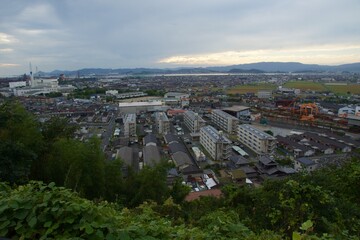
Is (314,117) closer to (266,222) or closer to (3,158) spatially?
(266,222)

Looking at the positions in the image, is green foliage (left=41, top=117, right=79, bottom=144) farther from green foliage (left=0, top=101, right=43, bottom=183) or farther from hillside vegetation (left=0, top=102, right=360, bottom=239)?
A: green foliage (left=0, top=101, right=43, bottom=183)

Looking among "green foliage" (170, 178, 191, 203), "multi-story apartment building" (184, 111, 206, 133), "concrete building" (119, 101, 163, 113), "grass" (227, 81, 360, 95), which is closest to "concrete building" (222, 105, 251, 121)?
"multi-story apartment building" (184, 111, 206, 133)

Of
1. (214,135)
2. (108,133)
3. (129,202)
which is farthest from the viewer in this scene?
(108,133)

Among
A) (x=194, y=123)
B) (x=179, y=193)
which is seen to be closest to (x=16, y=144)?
(x=179, y=193)

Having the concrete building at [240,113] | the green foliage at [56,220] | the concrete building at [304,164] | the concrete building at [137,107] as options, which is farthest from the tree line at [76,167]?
the concrete building at [137,107]

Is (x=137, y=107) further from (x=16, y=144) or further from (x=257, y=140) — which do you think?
(x=16, y=144)
